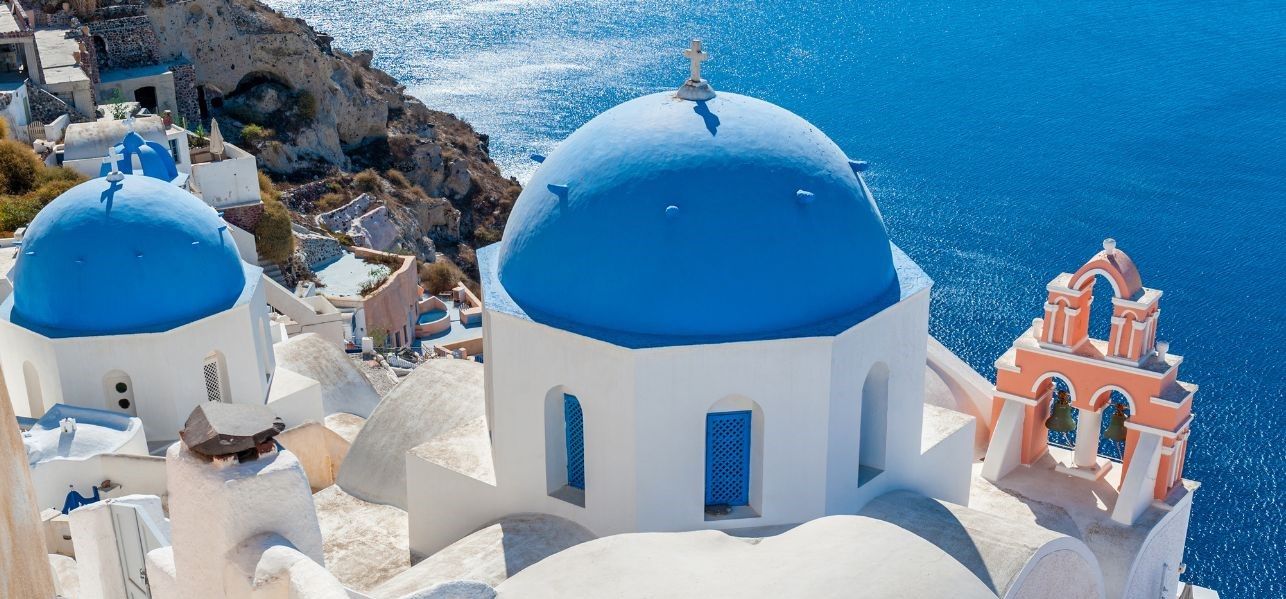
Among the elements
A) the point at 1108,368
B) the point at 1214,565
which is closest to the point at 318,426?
the point at 1108,368

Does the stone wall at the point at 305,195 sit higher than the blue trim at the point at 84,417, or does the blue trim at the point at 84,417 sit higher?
the blue trim at the point at 84,417

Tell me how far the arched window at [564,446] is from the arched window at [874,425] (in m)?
2.50

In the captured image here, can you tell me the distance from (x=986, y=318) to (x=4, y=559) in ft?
113

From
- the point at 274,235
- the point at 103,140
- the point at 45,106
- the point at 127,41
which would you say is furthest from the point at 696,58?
the point at 127,41

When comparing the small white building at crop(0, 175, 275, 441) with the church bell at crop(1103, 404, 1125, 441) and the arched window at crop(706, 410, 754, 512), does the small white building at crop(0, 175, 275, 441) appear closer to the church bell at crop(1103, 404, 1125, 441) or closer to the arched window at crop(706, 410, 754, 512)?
the arched window at crop(706, 410, 754, 512)

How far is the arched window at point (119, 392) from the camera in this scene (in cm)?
1404

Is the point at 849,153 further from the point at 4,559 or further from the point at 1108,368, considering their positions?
the point at 4,559

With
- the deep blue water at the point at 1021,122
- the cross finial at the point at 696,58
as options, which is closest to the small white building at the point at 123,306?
the cross finial at the point at 696,58

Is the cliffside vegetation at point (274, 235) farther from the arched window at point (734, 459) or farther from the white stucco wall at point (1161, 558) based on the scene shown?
the white stucco wall at point (1161, 558)

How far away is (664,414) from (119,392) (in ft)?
23.0

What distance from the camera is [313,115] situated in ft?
133

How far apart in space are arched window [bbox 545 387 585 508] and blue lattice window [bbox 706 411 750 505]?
1103mm

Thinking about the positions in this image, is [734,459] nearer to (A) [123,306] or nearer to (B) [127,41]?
(A) [123,306]

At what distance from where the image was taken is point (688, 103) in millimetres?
11352
